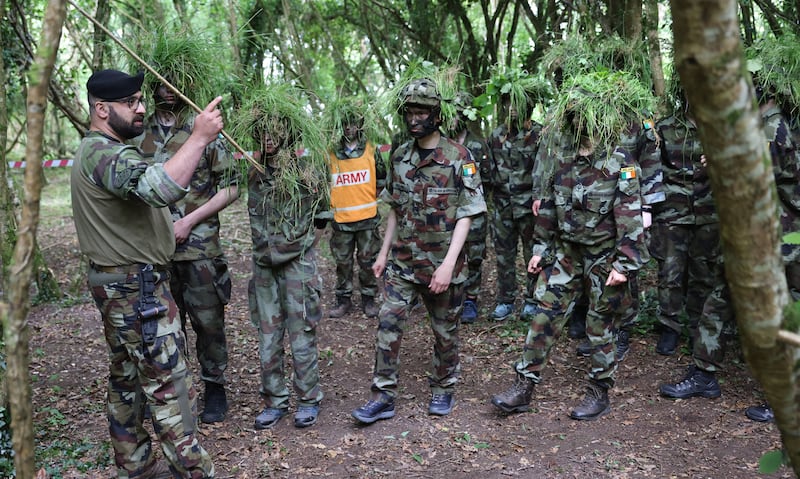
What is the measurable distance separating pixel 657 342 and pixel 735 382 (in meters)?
0.91

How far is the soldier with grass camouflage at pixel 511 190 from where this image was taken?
646 cm

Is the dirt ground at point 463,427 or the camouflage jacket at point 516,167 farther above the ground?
the camouflage jacket at point 516,167

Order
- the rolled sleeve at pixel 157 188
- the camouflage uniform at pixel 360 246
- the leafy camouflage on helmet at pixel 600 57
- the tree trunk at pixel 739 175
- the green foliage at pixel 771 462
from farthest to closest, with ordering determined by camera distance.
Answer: the camouflage uniform at pixel 360 246, the leafy camouflage on helmet at pixel 600 57, the rolled sleeve at pixel 157 188, the green foliage at pixel 771 462, the tree trunk at pixel 739 175

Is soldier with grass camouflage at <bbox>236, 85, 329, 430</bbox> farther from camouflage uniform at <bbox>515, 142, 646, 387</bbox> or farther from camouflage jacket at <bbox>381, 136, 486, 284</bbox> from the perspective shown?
camouflage uniform at <bbox>515, 142, 646, 387</bbox>

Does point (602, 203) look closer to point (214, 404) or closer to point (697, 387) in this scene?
point (697, 387)

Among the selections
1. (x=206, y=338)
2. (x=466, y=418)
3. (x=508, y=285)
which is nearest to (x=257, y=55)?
(x=508, y=285)

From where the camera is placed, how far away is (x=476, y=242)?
256 inches

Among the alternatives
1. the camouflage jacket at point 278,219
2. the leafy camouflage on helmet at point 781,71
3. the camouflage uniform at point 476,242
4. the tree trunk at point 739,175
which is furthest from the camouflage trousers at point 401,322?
the tree trunk at point 739,175

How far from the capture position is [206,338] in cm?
455

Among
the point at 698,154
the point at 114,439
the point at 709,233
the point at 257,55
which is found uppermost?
the point at 257,55

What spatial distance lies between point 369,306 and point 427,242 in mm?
2680

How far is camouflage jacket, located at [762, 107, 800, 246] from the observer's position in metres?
4.35

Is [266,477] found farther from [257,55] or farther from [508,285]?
[257,55]

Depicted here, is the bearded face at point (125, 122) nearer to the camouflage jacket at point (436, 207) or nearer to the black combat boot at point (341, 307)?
the camouflage jacket at point (436, 207)
